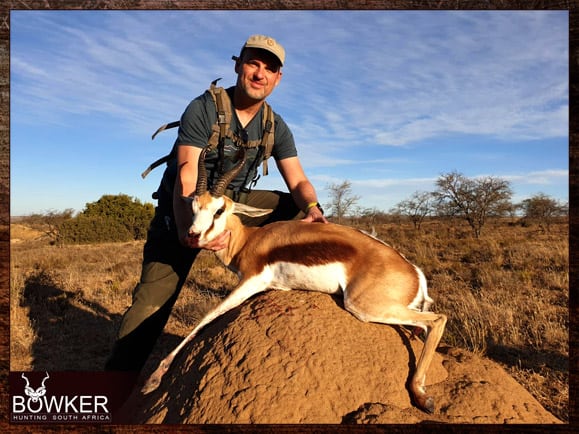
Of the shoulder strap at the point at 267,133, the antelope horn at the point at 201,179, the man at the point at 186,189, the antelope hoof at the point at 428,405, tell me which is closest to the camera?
the antelope hoof at the point at 428,405

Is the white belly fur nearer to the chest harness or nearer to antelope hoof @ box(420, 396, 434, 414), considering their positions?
antelope hoof @ box(420, 396, 434, 414)

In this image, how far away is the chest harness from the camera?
4.54 metres

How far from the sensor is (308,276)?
3.37m

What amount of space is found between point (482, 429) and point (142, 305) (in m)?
3.36

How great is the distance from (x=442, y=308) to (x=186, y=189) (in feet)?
19.7

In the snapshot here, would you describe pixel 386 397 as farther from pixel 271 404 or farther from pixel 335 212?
pixel 335 212

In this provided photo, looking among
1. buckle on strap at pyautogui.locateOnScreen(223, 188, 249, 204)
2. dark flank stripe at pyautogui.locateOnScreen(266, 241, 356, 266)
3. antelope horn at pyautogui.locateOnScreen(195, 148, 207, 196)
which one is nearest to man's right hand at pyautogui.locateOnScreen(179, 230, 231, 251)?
antelope horn at pyautogui.locateOnScreen(195, 148, 207, 196)

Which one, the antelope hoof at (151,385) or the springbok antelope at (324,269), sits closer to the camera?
the springbok antelope at (324,269)

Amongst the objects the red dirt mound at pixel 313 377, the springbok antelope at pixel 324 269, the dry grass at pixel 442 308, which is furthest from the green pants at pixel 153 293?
the dry grass at pixel 442 308

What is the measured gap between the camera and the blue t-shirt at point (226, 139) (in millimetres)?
4559

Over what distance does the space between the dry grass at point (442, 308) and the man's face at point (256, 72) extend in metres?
4.22

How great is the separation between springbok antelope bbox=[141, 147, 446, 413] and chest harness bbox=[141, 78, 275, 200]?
750mm

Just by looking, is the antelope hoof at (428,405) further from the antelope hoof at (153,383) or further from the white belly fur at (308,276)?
the antelope hoof at (153,383)

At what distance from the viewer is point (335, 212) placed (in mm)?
25672
